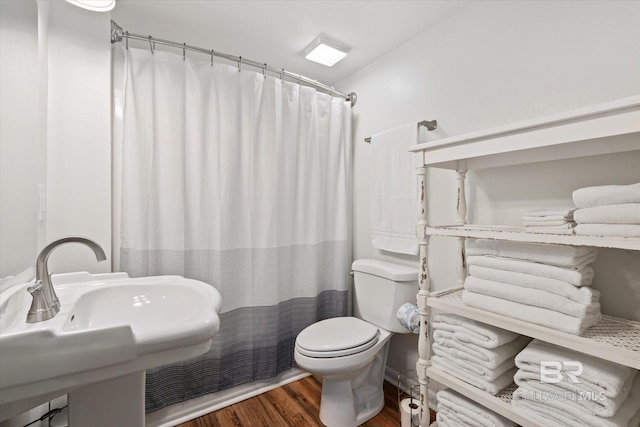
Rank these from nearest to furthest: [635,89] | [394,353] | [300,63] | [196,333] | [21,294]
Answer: [196,333]
[21,294]
[635,89]
[394,353]
[300,63]

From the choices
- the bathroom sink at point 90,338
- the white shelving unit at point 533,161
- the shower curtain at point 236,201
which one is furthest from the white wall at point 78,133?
the white shelving unit at point 533,161

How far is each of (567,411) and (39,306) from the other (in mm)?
1620

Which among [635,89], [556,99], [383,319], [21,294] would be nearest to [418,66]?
[556,99]

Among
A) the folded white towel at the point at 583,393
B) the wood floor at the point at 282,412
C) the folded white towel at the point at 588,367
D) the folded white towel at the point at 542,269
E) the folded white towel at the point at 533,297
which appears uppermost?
the folded white towel at the point at 542,269

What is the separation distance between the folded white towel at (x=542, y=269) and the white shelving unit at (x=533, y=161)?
0.10 m

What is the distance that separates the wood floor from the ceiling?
2.16 metres

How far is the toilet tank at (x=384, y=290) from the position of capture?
1650 mm

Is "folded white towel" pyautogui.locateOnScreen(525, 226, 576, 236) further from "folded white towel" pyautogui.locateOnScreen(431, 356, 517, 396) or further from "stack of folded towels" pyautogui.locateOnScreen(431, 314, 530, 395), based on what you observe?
"folded white towel" pyautogui.locateOnScreen(431, 356, 517, 396)

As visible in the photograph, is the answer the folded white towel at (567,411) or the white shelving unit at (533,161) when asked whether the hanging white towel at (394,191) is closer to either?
the white shelving unit at (533,161)

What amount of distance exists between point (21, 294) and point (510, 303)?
1622 millimetres

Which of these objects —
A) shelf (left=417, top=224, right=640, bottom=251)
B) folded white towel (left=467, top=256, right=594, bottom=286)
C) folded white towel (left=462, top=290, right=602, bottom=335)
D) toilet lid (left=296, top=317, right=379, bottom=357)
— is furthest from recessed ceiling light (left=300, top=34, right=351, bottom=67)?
toilet lid (left=296, top=317, right=379, bottom=357)

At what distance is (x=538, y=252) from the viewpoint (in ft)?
3.29

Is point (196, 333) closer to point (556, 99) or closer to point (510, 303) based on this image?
point (510, 303)

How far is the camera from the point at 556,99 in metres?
1.18
